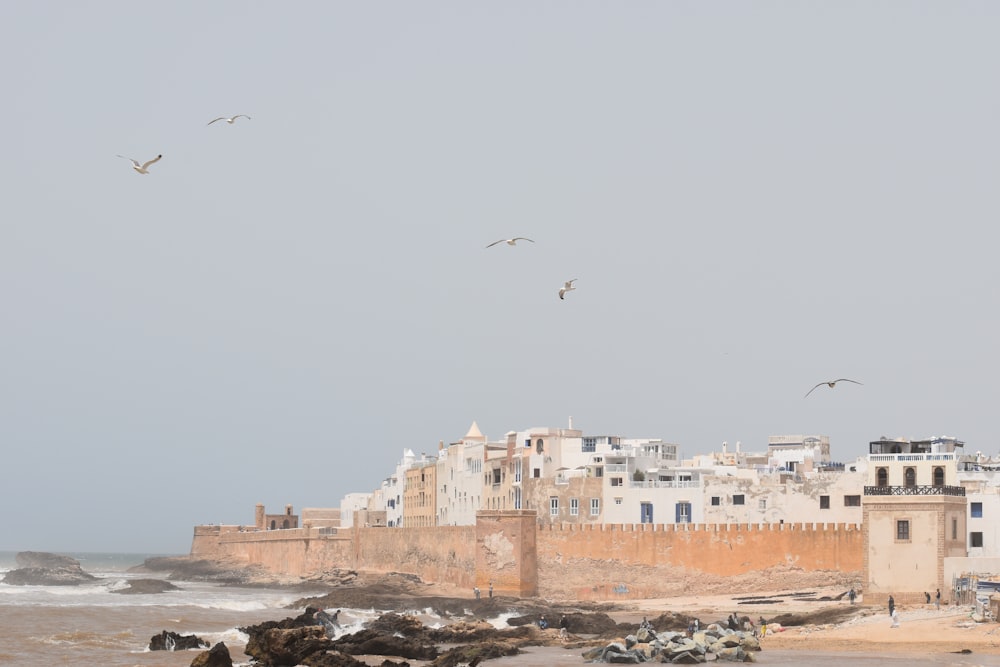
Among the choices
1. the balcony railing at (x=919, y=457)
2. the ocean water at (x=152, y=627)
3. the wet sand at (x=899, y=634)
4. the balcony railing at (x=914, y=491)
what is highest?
the balcony railing at (x=919, y=457)

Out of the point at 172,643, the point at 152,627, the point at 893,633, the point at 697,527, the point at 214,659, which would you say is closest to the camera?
the point at 214,659

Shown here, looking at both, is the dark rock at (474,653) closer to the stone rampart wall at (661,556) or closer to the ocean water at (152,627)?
the ocean water at (152,627)

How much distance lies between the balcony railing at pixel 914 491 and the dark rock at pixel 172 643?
18972 mm

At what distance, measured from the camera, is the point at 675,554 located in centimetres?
5366

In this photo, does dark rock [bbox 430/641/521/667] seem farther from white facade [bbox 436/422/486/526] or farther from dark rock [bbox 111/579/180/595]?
dark rock [bbox 111/579/180/595]

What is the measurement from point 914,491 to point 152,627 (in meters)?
23.7

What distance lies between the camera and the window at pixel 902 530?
1705 inches

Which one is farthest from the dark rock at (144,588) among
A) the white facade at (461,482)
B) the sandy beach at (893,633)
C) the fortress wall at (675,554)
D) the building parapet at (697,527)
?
the sandy beach at (893,633)

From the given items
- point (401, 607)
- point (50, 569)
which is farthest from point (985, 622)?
point (50, 569)

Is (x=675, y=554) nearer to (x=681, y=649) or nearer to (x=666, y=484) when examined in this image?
(x=666, y=484)

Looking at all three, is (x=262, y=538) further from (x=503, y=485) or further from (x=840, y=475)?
(x=840, y=475)

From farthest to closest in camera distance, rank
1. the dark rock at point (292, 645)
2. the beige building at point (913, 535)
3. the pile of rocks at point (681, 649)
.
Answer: the beige building at point (913, 535), the pile of rocks at point (681, 649), the dark rock at point (292, 645)

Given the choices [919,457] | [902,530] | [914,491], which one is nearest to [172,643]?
[902,530]

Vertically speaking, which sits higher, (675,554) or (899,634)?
(675,554)
